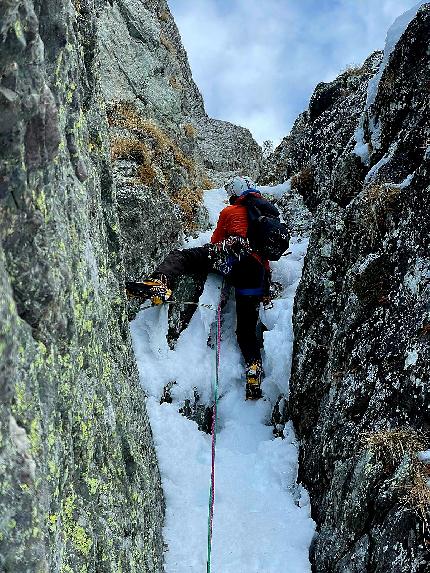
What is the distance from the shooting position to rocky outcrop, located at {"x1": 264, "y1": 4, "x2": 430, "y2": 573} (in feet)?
18.2

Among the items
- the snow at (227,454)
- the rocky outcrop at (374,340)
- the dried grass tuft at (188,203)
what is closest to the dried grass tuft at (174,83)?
the dried grass tuft at (188,203)

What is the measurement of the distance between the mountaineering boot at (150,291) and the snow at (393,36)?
5585 mm

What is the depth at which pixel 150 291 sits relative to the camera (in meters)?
10.6

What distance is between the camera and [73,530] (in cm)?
424

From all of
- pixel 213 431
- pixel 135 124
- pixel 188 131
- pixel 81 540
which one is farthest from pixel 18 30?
pixel 188 131

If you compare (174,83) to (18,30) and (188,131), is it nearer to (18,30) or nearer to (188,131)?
(188,131)

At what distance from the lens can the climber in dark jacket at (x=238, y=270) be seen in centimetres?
1060

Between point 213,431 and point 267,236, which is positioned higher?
point 267,236

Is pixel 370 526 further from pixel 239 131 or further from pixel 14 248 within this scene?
pixel 239 131

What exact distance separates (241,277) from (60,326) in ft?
25.0

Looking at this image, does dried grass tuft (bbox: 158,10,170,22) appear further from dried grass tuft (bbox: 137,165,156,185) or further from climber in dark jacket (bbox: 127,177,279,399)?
climber in dark jacket (bbox: 127,177,279,399)

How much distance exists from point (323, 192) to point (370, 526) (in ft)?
30.4

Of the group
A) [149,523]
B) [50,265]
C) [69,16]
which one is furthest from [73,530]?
[69,16]

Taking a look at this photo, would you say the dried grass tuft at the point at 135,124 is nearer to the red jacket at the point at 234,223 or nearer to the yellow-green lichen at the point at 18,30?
the red jacket at the point at 234,223
